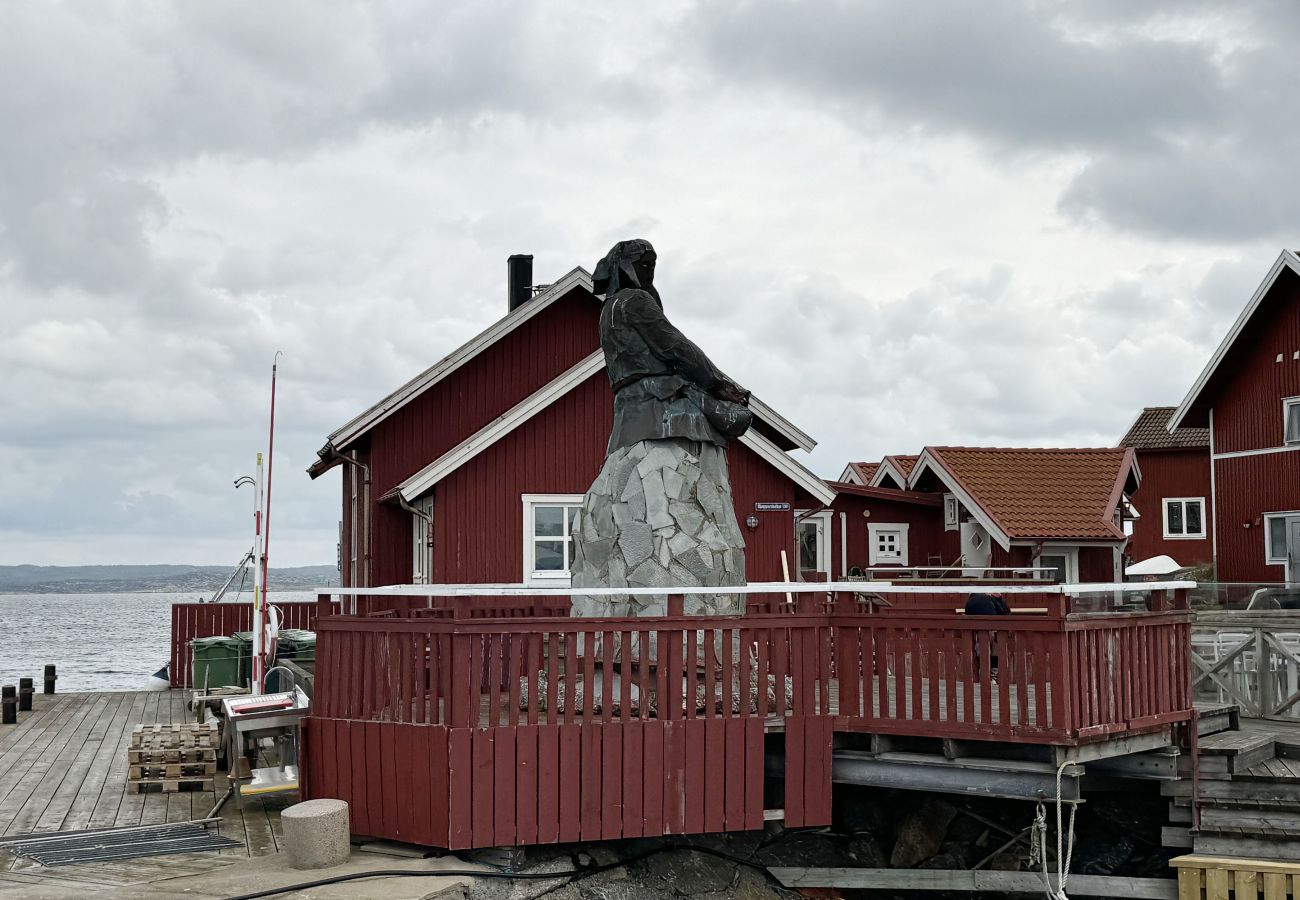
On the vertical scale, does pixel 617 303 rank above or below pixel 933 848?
above

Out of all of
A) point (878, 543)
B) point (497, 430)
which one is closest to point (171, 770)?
point (497, 430)

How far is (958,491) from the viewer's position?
29688mm

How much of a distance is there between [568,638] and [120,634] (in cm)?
7212

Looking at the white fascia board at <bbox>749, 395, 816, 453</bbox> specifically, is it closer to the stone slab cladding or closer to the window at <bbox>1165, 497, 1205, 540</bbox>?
the stone slab cladding

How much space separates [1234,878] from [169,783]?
28.5 ft

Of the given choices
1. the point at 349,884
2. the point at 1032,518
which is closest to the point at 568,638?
the point at 349,884

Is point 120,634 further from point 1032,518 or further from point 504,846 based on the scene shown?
point 504,846

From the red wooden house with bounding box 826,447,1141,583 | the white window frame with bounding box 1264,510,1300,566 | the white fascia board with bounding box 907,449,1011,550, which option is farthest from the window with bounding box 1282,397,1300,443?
the white fascia board with bounding box 907,449,1011,550

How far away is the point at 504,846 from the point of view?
31.7 feet

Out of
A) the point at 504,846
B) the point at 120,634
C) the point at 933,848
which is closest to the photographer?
the point at 504,846

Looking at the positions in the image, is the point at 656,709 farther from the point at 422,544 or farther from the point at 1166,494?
the point at 1166,494

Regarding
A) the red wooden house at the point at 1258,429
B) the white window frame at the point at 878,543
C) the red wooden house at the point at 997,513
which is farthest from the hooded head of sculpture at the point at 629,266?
the red wooden house at the point at 1258,429

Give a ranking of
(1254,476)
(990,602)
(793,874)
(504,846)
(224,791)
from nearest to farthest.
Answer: (504,846) → (793,874) → (224,791) → (990,602) → (1254,476)

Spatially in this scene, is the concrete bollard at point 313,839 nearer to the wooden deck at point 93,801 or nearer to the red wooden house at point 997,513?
the wooden deck at point 93,801
